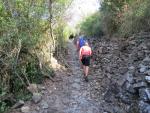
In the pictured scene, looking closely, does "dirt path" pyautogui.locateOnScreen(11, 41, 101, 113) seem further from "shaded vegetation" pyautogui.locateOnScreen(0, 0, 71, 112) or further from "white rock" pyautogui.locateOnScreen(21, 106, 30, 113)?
"shaded vegetation" pyautogui.locateOnScreen(0, 0, 71, 112)

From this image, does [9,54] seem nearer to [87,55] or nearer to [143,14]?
[87,55]

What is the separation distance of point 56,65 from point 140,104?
7070mm

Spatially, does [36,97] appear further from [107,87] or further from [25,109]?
[107,87]

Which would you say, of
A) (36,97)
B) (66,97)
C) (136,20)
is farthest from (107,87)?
(136,20)

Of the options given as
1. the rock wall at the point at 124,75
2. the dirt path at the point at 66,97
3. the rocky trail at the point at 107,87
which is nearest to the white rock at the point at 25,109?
the rocky trail at the point at 107,87

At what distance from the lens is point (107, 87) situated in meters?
12.4

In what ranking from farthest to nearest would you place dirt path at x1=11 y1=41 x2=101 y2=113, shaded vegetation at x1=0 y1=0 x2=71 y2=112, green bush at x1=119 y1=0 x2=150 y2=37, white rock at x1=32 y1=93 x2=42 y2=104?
green bush at x1=119 y1=0 x2=150 y2=37
shaded vegetation at x1=0 y1=0 x2=71 y2=112
white rock at x1=32 y1=93 x2=42 y2=104
dirt path at x1=11 y1=41 x2=101 y2=113

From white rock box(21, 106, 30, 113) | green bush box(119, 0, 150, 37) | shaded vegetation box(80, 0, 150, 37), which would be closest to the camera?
white rock box(21, 106, 30, 113)

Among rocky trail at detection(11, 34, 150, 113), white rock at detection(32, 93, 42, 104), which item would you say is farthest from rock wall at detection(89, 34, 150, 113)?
white rock at detection(32, 93, 42, 104)

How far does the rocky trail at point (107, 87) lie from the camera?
10.1 meters

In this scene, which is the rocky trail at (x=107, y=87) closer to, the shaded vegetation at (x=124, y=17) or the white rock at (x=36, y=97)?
the white rock at (x=36, y=97)

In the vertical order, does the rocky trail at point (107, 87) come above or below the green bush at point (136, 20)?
below

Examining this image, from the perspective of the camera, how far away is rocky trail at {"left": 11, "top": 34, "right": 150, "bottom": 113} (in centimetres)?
1012

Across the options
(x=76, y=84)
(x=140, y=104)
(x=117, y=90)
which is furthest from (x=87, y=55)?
(x=140, y=104)
